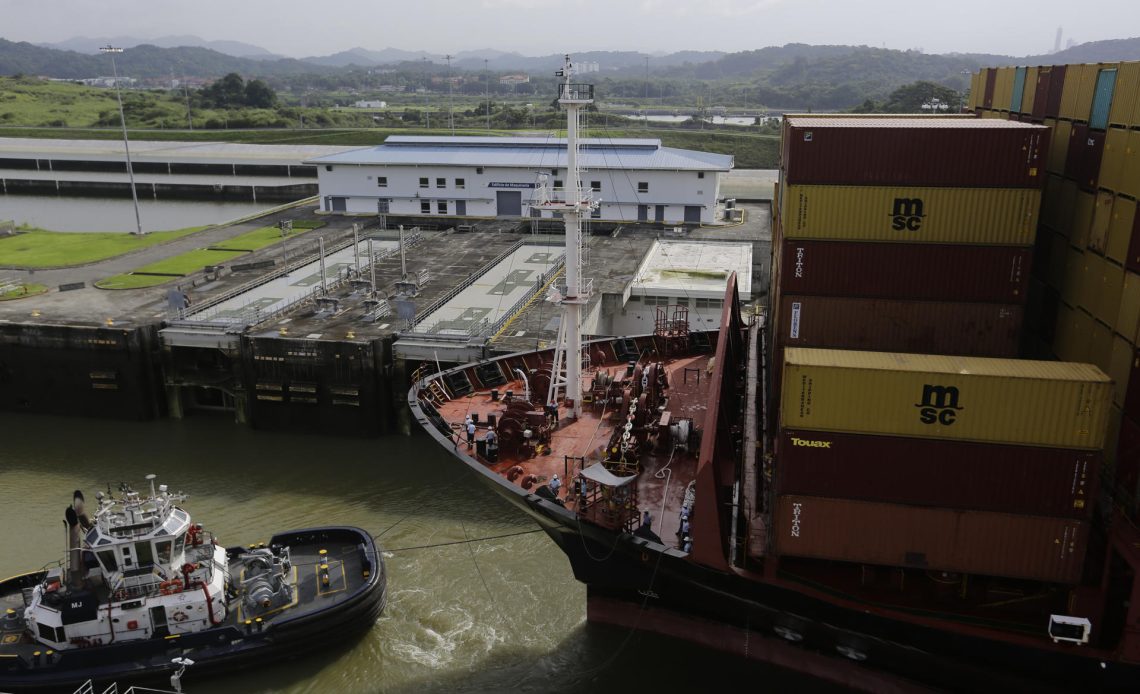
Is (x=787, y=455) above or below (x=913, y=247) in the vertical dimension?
below

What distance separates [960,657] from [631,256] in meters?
32.5

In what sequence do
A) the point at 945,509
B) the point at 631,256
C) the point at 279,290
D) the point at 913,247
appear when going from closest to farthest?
the point at 945,509
the point at 913,247
the point at 279,290
the point at 631,256

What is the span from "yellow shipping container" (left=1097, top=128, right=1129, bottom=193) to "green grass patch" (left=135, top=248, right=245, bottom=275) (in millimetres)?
40096

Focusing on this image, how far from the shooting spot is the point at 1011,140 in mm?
16469

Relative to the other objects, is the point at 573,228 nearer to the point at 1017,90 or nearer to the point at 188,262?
the point at 1017,90

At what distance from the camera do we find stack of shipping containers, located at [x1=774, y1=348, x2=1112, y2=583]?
1344 cm

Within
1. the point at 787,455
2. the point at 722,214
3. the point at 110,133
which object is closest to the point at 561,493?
the point at 787,455

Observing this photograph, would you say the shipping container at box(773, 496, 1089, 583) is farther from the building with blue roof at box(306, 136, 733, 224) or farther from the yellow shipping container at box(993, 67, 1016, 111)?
the building with blue roof at box(306, 136, 733, 224)

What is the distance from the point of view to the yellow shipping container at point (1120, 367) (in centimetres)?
1395

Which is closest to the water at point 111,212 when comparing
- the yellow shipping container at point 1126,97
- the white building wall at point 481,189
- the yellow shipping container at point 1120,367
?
the white building wall at point 481,189

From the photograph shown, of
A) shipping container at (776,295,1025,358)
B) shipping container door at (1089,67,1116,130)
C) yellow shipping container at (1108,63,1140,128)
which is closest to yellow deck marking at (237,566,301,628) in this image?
shipping container at (776,295,1025,358)

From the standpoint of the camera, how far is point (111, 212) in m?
79.2

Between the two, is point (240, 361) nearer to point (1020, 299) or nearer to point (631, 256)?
point (631, 256)

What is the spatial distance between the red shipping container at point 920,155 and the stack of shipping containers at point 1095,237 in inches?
51.1
